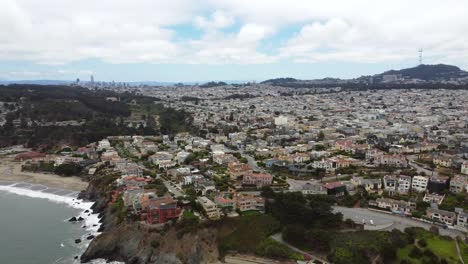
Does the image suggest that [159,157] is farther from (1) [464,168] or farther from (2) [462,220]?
(1) [464,168]

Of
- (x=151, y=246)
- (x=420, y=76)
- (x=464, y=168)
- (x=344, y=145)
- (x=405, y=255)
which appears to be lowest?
(x=151, y=246)

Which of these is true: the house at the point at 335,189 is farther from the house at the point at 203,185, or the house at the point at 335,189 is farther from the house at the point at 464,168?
the house at the point at 464,168

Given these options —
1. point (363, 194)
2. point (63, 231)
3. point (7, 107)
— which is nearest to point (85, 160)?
point (63, 231)

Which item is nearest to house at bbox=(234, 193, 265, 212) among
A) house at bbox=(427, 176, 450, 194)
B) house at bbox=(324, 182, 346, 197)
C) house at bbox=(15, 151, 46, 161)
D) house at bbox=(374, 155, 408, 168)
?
house at bbox=(324, 182, 346, 197)

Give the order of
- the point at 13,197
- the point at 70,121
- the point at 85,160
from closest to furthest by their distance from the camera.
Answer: the point at 13,197, the point at 85,160, the point at 70,121

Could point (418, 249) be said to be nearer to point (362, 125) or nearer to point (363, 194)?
point (363, 194)

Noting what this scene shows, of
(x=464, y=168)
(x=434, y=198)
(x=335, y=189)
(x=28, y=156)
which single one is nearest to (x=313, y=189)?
(x=335, y=189)
